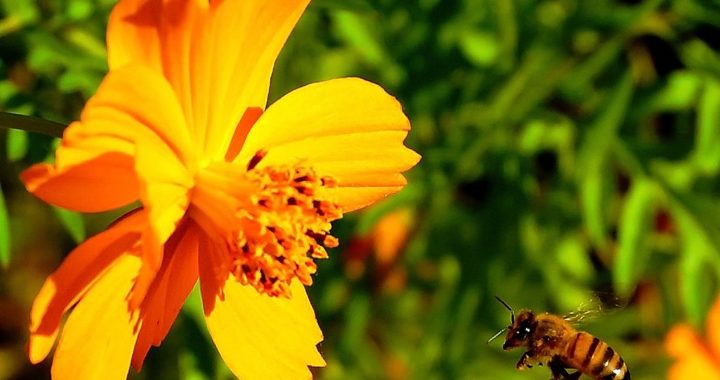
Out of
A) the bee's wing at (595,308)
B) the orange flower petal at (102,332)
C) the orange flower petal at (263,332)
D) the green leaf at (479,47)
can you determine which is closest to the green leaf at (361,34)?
the green leaf at (479,47)

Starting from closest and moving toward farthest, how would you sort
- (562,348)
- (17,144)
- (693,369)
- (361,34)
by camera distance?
(17,144) < (562,348) < (361,34) < (693,369)

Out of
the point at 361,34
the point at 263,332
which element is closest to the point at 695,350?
the point at 361,34

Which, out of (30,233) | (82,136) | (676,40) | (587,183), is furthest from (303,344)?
(30,233)

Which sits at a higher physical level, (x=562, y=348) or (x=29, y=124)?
(x=562, y=348)

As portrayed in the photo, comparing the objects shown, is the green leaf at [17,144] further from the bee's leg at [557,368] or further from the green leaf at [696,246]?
the green leaf at [696,246]

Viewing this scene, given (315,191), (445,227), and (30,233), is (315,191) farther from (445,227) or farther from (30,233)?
(30,233)

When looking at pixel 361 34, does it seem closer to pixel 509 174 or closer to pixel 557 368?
pixel 509 174
